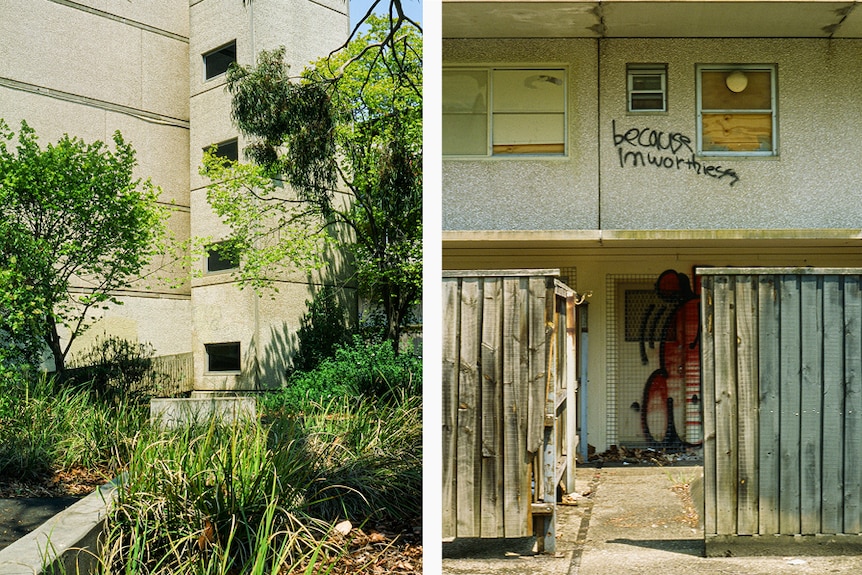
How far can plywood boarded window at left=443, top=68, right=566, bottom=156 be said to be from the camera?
25.4 ft

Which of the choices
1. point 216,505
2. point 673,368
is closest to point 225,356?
point 216,505

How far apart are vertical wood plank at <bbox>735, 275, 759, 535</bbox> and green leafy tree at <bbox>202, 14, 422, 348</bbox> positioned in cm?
236

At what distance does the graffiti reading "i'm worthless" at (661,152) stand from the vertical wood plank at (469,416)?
4.10 meters

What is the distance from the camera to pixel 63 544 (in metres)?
2.15

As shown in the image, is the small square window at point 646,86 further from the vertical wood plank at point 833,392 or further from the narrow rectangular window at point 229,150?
the narrow rectangular window at point 229,150

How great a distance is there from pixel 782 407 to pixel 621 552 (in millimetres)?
1066

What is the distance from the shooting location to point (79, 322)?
2.39 meters

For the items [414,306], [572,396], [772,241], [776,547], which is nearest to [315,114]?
[414,306]

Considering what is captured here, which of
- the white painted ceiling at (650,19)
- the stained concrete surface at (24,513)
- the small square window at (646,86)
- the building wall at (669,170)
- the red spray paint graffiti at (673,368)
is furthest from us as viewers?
the red spray paint graffiti at (673,368)

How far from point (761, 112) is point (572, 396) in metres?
3.67

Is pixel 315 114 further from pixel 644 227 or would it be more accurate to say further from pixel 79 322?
pixel 644 227

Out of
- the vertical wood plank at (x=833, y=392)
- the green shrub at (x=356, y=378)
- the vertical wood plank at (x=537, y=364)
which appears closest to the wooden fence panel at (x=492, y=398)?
the vertical wood plank at (x=537, y=364)

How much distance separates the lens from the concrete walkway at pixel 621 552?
401 cm

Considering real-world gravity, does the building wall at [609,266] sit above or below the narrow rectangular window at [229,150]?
below
